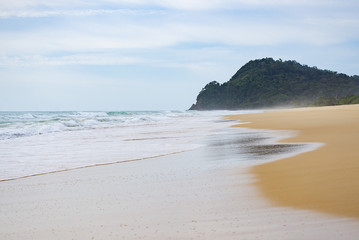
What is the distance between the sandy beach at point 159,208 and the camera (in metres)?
3.04

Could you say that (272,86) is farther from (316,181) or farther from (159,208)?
(159,208)

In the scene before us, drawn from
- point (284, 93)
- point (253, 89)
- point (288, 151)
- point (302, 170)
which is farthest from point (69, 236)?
point (253, 89)

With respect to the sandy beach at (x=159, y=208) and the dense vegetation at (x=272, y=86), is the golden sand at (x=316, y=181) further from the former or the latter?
the dense vegetation at (x=272, y=86)

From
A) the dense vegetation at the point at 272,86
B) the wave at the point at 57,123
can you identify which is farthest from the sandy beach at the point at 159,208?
the dense vegetation at the point at 272,86

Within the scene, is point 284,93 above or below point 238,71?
below

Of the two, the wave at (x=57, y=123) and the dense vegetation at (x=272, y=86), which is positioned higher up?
the dense vegetation at (x=272, y=86)

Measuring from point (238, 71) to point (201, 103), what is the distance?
60.9ft

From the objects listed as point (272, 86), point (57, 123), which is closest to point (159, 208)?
point (57, 123)

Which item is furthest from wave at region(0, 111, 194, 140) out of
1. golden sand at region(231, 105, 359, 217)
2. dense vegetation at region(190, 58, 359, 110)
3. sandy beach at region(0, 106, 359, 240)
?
dense vegetation at region(190, 58, 359, 110)

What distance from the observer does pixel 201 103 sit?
126 meters

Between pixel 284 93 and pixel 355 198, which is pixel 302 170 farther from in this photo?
pixel 284 93

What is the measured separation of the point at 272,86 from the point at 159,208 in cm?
10451

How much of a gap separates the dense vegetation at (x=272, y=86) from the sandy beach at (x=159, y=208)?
7642 centimetres

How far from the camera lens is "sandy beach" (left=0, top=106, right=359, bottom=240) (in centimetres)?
304
